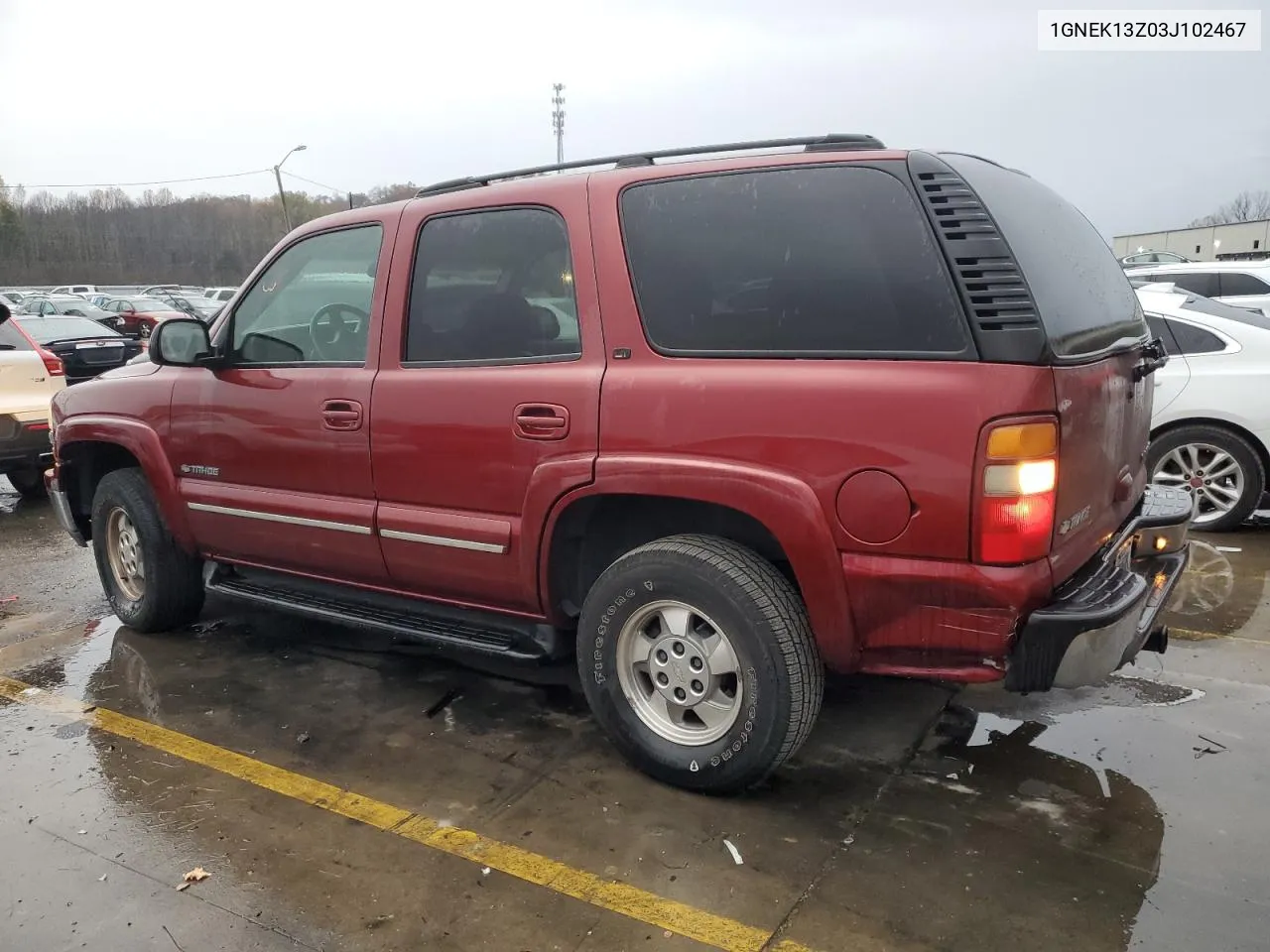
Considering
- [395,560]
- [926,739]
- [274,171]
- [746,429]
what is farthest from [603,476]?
[274,171]

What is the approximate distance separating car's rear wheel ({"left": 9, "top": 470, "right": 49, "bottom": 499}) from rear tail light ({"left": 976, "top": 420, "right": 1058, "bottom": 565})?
28.3ft

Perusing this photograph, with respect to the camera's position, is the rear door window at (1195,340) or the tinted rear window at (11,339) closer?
the rear door window at (1195,340)

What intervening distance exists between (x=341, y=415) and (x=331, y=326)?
0.43 m

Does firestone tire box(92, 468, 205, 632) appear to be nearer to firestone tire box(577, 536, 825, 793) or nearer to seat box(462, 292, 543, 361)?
seat box(462, 292, 543, 361)

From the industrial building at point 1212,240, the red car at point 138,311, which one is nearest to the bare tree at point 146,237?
the red car at point 138,311

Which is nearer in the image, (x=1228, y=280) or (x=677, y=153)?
(x=677, y=153)

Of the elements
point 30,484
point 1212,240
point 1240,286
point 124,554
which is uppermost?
point 1212,240

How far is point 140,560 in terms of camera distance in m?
4.72

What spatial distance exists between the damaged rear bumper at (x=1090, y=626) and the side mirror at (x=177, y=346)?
3377mm

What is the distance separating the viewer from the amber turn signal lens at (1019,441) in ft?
8.06

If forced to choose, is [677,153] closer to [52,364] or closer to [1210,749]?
[1210,749]

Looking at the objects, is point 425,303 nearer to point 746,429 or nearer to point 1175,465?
point 746,429

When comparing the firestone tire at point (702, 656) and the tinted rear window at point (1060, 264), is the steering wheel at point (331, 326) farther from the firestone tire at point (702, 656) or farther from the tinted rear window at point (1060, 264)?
the tinted rear window at point (1060, 264)

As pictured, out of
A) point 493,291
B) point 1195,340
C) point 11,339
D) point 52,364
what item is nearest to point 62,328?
point 11,339
